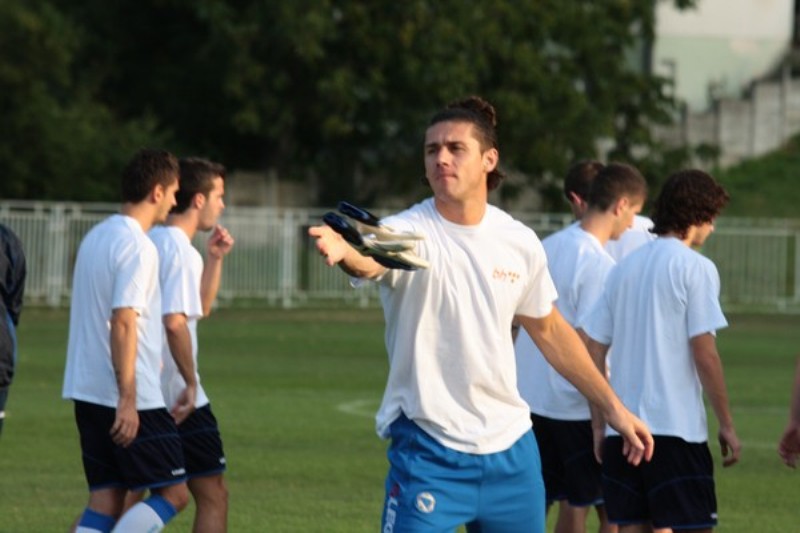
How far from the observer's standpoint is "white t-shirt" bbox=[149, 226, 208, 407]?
938 cm

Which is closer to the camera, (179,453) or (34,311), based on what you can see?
(179,453)

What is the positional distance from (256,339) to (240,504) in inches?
700

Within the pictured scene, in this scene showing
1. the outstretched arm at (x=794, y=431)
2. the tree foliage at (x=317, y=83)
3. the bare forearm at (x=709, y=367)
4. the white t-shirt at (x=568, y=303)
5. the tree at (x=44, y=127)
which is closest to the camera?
the outstretched arm at (x=794, y=431)

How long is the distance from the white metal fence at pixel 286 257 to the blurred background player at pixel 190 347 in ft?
92.9

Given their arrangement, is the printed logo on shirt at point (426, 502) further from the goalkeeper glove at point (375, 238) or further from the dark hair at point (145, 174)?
the dark hair at point (145, 174)

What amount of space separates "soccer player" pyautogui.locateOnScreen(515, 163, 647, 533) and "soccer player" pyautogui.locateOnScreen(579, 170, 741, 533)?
3.87 ft

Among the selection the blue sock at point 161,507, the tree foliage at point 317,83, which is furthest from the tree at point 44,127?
the blue sock at point 161,507

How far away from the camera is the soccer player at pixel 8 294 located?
29.0ft

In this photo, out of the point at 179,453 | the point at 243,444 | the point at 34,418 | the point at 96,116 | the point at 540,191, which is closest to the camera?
the point at 179,453

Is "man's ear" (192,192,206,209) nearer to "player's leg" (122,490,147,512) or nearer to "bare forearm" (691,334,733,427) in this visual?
"player's leg" (122,490,147,512)

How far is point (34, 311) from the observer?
119 ft

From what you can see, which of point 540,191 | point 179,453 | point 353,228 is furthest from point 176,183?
point 540,191

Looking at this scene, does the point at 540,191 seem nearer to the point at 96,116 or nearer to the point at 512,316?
the point at 96,116

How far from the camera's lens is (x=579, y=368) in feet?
23.2
